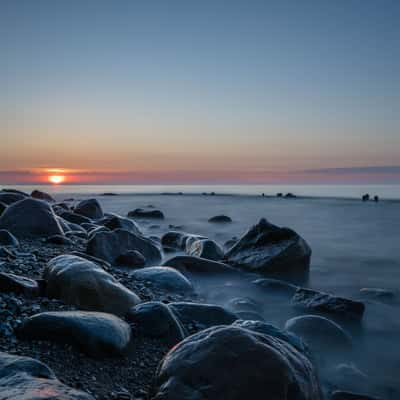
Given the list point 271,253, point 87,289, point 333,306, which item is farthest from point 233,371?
point 271,253

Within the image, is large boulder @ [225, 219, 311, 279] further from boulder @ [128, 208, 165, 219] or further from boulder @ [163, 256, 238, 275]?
boulder @ [128, 208, 165, 219]

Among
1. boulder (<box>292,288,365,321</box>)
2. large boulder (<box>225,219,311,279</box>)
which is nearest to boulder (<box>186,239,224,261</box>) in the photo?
large boulder (<box>225,219,311,279</box>)

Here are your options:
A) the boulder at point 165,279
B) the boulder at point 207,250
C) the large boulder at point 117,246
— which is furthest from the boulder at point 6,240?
the boulder at point 207,250

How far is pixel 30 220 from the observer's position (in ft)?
23.1

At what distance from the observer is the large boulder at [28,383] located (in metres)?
1.70

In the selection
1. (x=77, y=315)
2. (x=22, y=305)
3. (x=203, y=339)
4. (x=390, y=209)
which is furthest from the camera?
(x=390, y=209)

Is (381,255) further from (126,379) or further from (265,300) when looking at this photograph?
(126,379)

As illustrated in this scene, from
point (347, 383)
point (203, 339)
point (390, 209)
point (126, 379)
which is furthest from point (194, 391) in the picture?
point (390, 209)

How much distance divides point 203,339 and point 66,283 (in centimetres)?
187

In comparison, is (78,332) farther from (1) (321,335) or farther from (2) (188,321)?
(1) (321,335)

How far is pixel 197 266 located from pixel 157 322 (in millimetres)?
3209

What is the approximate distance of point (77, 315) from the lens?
2.84 m

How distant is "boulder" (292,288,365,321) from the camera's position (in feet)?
15.1

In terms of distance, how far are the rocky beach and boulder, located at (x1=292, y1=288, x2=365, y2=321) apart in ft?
0.05
